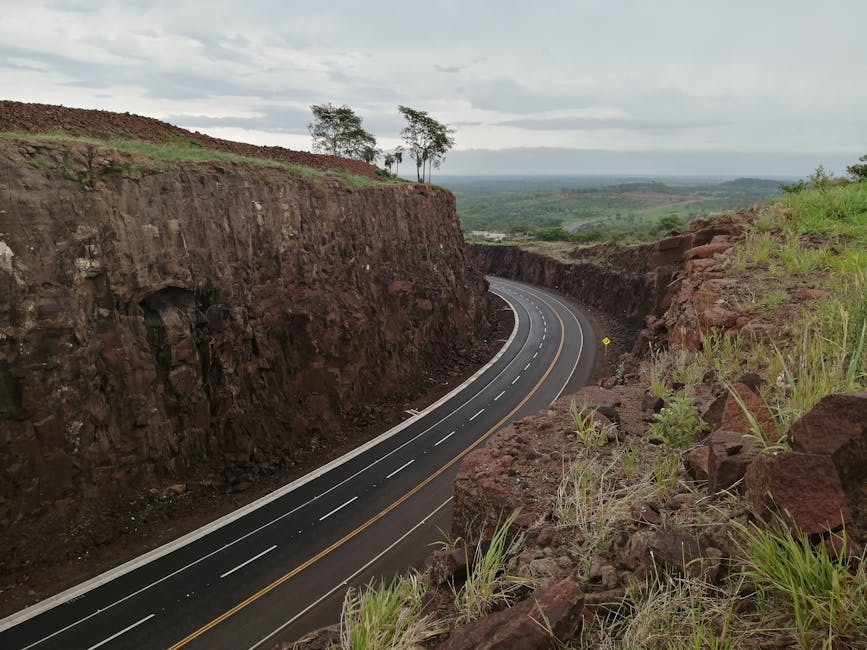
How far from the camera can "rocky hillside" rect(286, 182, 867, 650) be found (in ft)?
8.55

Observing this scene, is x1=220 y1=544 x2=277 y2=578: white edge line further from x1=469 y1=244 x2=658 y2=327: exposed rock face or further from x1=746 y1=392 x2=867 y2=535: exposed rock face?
x1=469 y1=244 x2=658 y2=327: exposed rock face

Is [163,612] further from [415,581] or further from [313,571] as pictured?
[415,581]

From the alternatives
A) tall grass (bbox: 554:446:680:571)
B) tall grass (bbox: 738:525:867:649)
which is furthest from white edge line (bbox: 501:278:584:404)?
tall grass (bbox: 738:525:867:649)

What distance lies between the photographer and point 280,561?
15227mm

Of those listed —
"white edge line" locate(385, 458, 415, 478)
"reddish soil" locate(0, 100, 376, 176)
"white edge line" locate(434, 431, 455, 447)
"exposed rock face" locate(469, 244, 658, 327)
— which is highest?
"reddish soil" locate(0, 100, 376, 176)

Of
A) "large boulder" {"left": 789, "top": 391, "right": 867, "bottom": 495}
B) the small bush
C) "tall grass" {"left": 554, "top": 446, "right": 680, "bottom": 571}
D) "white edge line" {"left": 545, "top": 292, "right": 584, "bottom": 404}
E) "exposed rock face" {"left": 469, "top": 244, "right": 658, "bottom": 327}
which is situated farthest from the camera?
"exposed rock face" {"left": 469, "top": 244, "right": 658, "bottom": 327}

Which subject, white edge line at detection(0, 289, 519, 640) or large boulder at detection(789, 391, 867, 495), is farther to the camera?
white edge line at detection(0, 289, 519, 640)

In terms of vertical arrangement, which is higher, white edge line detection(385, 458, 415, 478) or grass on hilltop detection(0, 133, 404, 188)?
grass on hilltop detection(0, 133, 404, 188)

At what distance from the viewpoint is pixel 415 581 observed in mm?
3771

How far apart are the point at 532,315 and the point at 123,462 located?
1457 inches

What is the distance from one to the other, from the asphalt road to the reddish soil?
16.1 metres

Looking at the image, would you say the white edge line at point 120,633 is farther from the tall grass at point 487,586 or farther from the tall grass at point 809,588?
the tall grass at point 809,588

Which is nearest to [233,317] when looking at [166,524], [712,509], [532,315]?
[166,524]

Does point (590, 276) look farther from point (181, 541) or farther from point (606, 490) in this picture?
point (606, 490)
